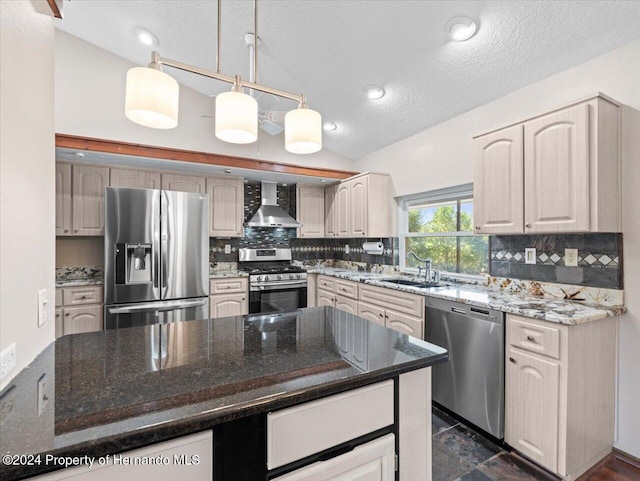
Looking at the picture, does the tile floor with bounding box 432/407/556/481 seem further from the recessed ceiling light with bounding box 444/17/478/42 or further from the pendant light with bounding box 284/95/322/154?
the recessed ceiling light with bounding box 444/17/478/42

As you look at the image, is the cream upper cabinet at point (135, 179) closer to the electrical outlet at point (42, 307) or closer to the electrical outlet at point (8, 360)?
the electrical outlet at point (42, 307)

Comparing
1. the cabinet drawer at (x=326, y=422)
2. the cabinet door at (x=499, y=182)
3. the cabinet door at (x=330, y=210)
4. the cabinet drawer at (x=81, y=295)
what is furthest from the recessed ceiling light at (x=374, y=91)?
the cabinet drawer at (x=81, y=295)

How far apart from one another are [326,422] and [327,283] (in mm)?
3213

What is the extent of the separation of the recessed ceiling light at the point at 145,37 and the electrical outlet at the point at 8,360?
9.82 ft

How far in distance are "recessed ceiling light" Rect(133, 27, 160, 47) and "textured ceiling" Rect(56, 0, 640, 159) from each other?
4 cm

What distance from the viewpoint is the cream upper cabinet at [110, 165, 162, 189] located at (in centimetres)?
345

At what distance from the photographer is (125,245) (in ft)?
10.2

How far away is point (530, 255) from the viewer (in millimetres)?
2396

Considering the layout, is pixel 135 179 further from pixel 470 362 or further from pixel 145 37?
pixel 470 362

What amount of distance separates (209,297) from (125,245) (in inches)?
40.9

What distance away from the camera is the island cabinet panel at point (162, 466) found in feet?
2.16

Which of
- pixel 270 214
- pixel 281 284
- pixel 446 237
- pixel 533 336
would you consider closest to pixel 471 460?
pixel 533 336

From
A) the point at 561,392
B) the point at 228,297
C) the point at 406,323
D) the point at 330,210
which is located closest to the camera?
the point at 561,392

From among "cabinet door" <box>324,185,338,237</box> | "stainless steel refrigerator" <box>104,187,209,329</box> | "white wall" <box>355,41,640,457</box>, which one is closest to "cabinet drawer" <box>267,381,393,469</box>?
"white wall" <box>355,41,640,457</box>
